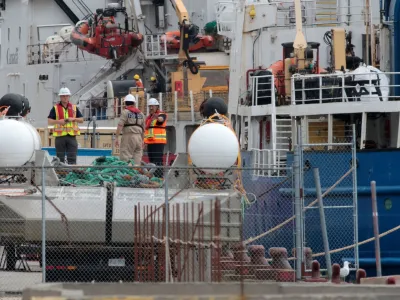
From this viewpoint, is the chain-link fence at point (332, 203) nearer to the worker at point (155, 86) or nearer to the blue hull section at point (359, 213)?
the blue hull section at point (359, 213)

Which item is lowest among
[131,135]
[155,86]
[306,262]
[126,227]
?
[306,262]

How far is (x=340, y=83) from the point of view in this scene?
2367 cm

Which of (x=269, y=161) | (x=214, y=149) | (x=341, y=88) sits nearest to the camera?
(x=214, y=149)

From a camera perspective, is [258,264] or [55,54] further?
[55,54]

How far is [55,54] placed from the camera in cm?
4397

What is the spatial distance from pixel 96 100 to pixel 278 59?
43.8ft

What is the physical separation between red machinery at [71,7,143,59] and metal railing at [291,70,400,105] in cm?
1798

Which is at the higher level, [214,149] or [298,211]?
[214,149]

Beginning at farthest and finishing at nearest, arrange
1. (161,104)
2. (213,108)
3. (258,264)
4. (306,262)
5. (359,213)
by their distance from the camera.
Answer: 1. (161,104)
2. (359,213)
3. (213,108)
4. (306,262)
5. (258,264)

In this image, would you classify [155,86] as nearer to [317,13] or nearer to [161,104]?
[161,104]

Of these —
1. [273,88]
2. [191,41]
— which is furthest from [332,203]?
[191,41]

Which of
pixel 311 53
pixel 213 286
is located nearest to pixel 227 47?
pixel 311 53

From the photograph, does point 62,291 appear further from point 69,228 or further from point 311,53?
point 311,53

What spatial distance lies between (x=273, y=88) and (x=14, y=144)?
7079mm
